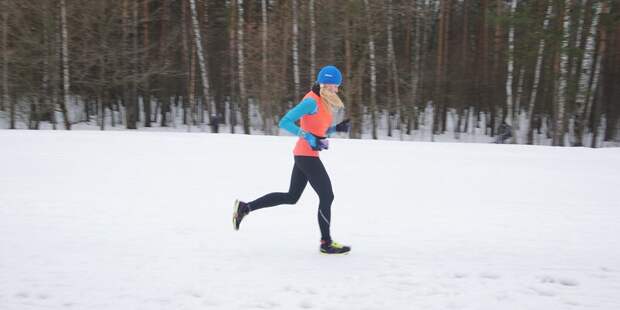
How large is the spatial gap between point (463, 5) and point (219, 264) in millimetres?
24699

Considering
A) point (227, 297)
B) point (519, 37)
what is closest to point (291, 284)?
point (227, 297)

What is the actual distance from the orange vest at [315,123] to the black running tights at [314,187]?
0.24 feet

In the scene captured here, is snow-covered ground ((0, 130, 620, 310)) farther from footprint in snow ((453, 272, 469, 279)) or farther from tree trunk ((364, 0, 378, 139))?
tree trunk ((364, 0, 378, 139))

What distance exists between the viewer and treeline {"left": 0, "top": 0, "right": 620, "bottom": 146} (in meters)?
17.9

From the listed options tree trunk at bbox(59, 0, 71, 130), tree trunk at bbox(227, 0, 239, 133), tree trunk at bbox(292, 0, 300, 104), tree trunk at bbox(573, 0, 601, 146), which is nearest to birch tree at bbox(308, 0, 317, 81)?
tree trunk at bbox(292, 0, 300, 104)

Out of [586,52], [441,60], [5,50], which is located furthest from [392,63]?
[5,50]

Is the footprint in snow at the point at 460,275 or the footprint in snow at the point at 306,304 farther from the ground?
the footprint in snow at the point at 460,275

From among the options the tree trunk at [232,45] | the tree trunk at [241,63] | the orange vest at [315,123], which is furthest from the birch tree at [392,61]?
the orange vest at [315,123]

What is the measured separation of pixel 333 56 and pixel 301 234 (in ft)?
48.0

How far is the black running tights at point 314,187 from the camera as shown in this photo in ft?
14.8

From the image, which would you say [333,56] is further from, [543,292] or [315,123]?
[543,292]

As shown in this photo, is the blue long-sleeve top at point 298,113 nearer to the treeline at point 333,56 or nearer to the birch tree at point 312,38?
the treeline at point 333,56

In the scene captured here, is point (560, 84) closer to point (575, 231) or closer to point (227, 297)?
point (575, 231)

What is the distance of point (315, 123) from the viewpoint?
4430mm
